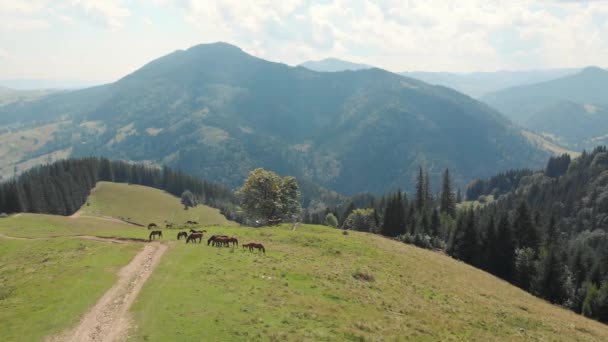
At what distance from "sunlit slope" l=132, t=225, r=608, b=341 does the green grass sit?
167 inches

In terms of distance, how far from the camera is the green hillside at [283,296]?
25.2 metres

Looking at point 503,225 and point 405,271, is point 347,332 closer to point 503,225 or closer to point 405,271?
point 405,271

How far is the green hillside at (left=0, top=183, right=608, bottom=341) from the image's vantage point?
25.2 metres

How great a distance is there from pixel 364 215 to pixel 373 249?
75059 millimetres

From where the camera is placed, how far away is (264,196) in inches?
A: 3381

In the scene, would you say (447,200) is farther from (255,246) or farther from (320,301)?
(320,301)

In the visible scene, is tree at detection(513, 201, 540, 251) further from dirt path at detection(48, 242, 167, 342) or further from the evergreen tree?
dirt path at detection(48, 242, 167, 342)

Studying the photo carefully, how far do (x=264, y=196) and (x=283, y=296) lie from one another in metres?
55.4

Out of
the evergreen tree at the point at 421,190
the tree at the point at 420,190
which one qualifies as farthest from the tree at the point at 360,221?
the evergreen tree at the point at 421,190

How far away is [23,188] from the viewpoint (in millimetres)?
122312

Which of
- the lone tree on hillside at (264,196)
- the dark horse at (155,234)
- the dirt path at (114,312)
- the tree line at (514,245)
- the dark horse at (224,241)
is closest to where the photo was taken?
the dirt path at (114,312)

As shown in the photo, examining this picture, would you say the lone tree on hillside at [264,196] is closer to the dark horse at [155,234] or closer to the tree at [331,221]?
the dark horse at [155,234]

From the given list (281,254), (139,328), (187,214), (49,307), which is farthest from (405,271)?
(187,214)

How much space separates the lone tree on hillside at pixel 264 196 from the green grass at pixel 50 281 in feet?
133
